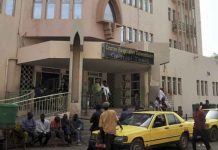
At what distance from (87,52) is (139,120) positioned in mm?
7643

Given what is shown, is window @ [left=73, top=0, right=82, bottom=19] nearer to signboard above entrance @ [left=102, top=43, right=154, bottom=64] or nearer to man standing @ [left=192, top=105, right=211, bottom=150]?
signboard above entrance @ [left=102, top=43, right=154, bottom=64]

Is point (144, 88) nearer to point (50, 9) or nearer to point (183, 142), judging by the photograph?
point (50, 9)

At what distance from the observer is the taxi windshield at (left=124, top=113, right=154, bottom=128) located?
35.2ft

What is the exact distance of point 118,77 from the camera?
24.0m

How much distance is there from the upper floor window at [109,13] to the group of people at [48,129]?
10.6m

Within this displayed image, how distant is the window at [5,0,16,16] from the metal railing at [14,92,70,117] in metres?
7.46

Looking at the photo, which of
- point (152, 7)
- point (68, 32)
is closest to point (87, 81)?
point (68, 32)

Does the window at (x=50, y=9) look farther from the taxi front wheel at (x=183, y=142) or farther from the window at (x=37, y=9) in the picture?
the taxi front wheel at (x=183, y=142)

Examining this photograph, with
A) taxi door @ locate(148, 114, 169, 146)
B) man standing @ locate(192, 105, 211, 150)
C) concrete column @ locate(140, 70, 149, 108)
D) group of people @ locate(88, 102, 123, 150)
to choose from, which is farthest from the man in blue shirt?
concrete column @ locate(140, 70, 149, 108)

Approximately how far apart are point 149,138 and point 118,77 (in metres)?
13.9

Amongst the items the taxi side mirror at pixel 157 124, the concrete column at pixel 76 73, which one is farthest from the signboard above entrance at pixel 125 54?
the taxi side mirror at pixel 157 124

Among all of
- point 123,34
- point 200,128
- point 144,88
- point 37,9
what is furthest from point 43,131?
point 123,34

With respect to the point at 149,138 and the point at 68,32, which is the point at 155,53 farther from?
the point at 149,138

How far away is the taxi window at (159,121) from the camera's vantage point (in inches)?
427
